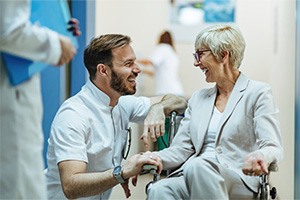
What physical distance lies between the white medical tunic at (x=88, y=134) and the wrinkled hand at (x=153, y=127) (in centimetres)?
17

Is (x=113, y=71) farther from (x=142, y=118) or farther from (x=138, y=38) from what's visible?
(x=138, y=38)

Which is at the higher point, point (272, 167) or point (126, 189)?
point (272, 167)

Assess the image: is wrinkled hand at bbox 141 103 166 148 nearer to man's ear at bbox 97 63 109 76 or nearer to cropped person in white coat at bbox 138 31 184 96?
man's ear at bbox 97 63 109 76

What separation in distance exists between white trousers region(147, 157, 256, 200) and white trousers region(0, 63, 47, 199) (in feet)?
2.11

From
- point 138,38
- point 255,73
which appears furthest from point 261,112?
point 138,38

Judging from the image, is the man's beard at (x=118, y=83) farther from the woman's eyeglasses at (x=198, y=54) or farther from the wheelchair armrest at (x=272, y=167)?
the wheelchair armrest at (x=272, y=167)

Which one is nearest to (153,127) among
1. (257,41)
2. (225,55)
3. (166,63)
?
(225,55)

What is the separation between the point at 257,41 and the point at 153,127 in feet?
12.1

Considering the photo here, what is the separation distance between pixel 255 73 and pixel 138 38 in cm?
402

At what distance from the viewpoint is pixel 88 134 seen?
312 cm

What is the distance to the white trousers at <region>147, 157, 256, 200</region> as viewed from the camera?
8.49 ft

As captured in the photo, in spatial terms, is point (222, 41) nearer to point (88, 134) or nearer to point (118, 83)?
point (118, 83)

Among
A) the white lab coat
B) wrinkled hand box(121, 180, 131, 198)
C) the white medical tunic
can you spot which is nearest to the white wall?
the white medical tunic

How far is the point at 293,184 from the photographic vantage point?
12.3ft
